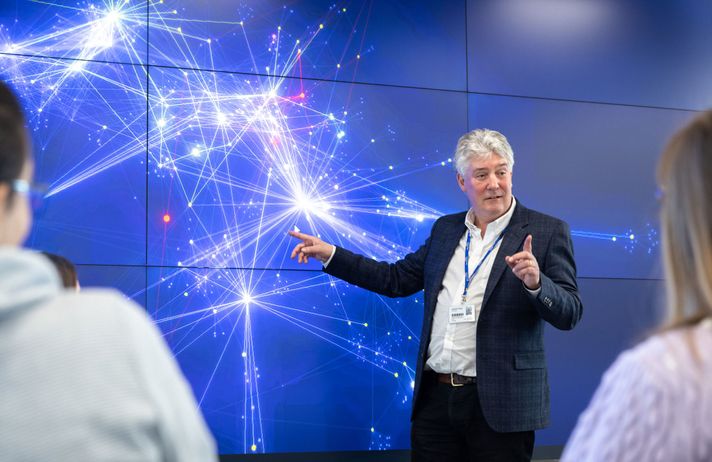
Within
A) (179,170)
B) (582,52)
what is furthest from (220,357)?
(582,52)

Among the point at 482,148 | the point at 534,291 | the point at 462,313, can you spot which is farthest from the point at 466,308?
the point at 482,148

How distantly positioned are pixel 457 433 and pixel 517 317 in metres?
0.51

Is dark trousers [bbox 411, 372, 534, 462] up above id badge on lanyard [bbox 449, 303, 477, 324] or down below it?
below

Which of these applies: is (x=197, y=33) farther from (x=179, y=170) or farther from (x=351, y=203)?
(x=351, y=203)

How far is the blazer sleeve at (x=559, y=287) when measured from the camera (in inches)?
116

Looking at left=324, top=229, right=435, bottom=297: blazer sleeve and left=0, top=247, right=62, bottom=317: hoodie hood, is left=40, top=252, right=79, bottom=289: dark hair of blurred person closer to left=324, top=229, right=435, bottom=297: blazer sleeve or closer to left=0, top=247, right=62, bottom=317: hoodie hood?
left=324, top=229, right=435, bottom=297: blazer sleeve

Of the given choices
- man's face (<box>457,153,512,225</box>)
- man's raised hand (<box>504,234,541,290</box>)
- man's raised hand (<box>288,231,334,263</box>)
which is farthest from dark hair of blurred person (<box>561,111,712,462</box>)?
man's raised hand (<box>288,231,334,263</box>)

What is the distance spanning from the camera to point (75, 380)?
0.89 meters

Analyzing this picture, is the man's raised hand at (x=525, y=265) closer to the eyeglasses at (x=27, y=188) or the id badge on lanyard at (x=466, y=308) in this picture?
the id badge on lanyard at (x=466, y=308)

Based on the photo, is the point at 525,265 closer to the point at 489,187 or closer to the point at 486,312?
the point at 486,312

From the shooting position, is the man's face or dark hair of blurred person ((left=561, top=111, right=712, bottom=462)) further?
the man's face

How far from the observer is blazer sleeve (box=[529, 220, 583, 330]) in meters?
2.94

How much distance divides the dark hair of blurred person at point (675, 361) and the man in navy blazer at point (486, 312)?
167cm

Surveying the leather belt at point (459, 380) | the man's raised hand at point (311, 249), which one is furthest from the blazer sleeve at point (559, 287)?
the man's raised hand at point (311, 249)
